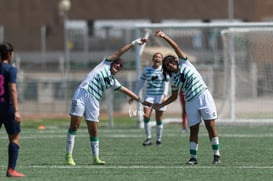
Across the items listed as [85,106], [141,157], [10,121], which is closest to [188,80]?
[85,106]

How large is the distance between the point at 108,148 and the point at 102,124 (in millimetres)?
11966

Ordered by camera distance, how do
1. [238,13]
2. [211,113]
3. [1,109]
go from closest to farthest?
1. [1,109]
2. [211,113]
3. [238,13]

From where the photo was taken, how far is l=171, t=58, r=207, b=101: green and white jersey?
54.3 ft

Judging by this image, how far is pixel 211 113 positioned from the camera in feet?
54.4

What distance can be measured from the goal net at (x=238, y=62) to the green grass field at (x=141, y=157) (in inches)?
105

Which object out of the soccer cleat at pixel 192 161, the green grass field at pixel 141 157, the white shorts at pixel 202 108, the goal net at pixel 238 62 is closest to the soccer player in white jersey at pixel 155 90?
the green grass field at pixel 141 157

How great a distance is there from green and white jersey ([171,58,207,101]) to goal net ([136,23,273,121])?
1307 centimetres

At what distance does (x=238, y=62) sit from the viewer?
3206 cm

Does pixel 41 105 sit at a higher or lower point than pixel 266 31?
lower

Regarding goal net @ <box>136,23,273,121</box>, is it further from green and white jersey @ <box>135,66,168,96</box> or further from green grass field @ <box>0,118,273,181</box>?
green and white jersey @ <box>135,66,168,96</box>

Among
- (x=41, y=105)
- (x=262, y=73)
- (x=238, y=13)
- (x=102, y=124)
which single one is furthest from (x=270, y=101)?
(x=238, y=13)

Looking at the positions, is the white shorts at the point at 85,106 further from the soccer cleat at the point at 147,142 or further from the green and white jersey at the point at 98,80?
the soccer cleat at the point at 147,142

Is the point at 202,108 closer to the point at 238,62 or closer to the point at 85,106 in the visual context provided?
the point at 85,106

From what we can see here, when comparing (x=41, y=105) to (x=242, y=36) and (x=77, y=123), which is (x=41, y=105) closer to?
(x=242, y=36)
